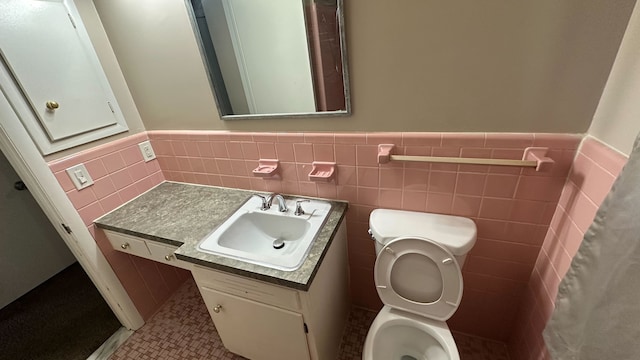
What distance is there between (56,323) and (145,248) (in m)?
1.18

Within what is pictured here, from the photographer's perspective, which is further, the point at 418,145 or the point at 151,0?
the point at 151,0

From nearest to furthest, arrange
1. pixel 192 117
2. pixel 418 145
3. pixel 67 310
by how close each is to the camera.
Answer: pixel 418 145
pixel 192 117
pixel 67 310

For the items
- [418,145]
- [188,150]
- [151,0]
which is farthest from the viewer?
[188,150]

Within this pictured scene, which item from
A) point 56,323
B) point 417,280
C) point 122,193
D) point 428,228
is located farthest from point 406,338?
point 56,323

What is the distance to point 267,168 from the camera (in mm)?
1311

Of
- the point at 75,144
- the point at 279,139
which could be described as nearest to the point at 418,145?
the point at 279,139

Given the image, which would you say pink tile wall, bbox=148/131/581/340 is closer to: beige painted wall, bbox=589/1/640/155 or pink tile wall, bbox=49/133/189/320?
beige painted wall, bbox=589/1/640/155

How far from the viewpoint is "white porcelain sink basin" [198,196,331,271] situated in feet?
3.78

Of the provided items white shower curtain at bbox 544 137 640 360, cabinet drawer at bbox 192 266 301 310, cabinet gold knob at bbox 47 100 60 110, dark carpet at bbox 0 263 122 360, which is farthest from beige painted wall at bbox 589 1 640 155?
dark carpet at bbox 0 263 122 360

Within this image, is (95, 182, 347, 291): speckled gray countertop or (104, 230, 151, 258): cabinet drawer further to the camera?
(104, 230, 151, 258): cabinet drawer

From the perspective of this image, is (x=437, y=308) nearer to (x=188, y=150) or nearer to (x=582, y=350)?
(x=582, y=350)

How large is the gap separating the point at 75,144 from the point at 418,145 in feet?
5.46

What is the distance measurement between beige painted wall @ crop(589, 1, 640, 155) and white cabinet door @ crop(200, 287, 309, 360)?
1.17 metres

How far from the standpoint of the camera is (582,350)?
63cm
